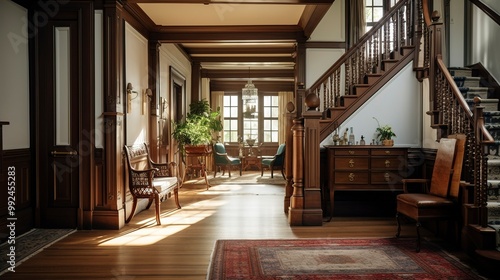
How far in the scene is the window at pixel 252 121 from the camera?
626 inches

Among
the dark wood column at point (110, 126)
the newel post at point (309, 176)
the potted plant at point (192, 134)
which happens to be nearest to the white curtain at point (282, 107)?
the potted plant at point (192, 134)

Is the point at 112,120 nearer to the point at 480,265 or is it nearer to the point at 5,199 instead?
the point at 5,199

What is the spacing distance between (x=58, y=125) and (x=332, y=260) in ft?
12.6

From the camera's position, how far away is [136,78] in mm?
7094

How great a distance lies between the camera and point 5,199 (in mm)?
5160

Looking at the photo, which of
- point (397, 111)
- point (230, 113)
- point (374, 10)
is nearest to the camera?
point (397, 111)

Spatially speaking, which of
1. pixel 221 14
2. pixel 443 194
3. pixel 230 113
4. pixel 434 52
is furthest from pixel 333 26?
pixel 230 113

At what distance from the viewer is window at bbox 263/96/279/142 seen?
15992mm

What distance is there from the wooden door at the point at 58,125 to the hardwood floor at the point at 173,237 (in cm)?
52

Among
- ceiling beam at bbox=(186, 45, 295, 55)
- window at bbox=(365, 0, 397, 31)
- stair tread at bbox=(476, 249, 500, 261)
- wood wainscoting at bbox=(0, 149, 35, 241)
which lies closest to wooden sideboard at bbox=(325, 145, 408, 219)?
stair tread at bbox=(476, 249, 500, 261)

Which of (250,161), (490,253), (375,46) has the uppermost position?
(375,46)

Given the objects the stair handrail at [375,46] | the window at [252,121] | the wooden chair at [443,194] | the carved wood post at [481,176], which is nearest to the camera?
the carved wood post at [481,176]

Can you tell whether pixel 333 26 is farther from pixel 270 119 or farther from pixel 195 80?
pixel 270 119

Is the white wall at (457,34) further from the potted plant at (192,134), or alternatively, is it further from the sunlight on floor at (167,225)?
the potted plant at (192,134)
